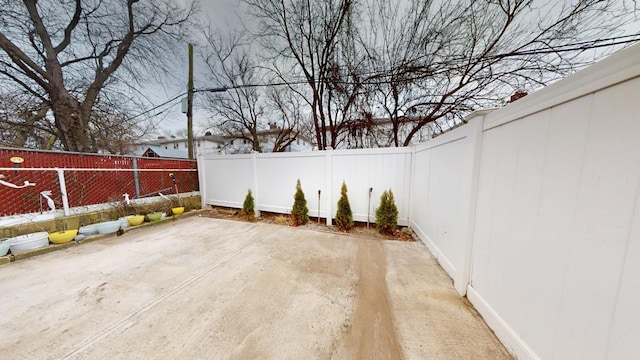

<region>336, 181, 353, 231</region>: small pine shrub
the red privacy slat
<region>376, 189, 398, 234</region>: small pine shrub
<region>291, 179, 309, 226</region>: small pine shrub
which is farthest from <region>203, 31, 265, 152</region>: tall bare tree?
<region>376, 189, 398, 234</region>: small pine shrub

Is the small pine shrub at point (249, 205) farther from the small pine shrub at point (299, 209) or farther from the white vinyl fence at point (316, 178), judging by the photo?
the small pine shrub at point (299, 209)

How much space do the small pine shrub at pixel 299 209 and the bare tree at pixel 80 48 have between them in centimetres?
691

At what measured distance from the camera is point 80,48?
598cm

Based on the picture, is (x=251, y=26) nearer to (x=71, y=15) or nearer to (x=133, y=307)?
(x=71, y=15)

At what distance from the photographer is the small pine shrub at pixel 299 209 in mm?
4551

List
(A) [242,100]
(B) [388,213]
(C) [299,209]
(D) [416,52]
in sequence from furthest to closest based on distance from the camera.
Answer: (A) [242,100]
(D) [416,52]
(C) [299,209]
(B) [388,213]

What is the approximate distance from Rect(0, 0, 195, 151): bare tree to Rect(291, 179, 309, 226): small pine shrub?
22.7ft

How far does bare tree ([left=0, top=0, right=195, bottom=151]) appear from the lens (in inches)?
196

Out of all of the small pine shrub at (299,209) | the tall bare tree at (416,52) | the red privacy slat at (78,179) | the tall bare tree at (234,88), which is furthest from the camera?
the tall bare tree at (234,88)

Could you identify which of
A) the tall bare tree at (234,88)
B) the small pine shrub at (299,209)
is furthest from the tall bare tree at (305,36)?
the small pine shrub at (299,209)

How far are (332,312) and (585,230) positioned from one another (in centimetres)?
185

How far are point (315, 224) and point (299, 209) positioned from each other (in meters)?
0.55

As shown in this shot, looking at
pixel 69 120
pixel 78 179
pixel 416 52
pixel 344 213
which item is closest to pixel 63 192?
pixel 78 179

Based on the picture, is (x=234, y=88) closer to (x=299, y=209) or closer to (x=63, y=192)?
(x=63, y=192)
